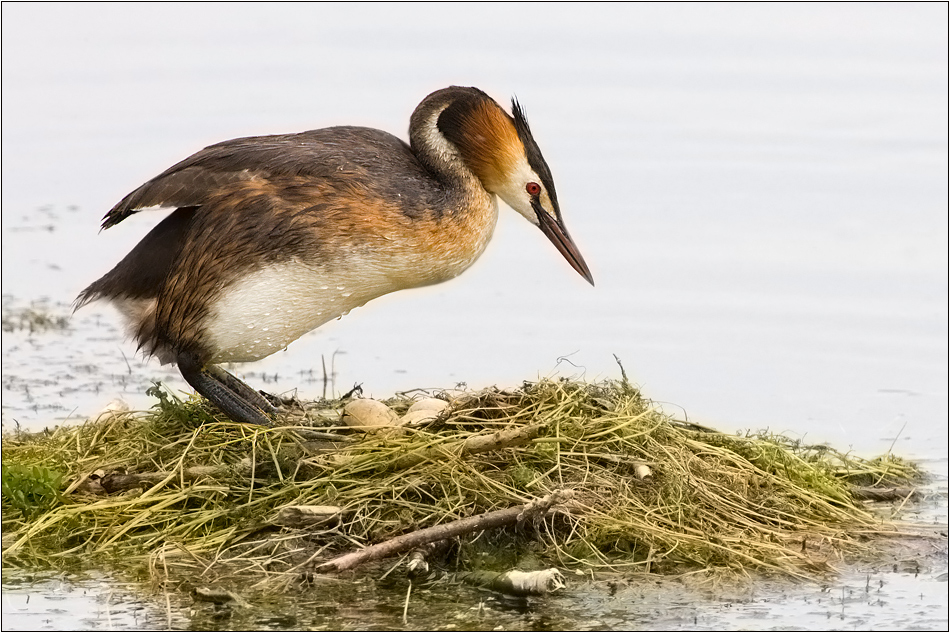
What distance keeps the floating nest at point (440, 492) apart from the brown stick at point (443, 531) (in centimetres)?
4

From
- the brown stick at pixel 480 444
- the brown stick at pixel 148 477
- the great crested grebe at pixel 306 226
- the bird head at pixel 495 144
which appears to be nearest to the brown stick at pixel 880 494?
the brown stick at pixel 480 444

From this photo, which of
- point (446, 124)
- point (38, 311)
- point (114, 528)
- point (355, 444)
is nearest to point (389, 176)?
point (446, 124)

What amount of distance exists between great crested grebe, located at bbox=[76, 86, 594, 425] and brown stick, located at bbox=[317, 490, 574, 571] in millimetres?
1365

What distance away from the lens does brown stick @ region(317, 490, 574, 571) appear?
23.8 feet

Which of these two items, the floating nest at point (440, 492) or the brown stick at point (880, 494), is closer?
the floating nest at point (440, 492)

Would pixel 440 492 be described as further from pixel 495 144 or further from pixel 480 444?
pixel 495 144

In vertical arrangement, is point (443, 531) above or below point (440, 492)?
below

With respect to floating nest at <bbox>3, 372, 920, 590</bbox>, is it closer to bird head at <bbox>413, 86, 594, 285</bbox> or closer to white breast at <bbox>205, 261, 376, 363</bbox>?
white breast at <bbox>205, 261, 376, 363</bbox>

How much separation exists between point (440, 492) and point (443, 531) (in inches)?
15.0

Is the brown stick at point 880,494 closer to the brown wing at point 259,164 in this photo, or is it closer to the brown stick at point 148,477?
the brown wing at point 259,164

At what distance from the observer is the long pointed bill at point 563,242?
8602 millimetres

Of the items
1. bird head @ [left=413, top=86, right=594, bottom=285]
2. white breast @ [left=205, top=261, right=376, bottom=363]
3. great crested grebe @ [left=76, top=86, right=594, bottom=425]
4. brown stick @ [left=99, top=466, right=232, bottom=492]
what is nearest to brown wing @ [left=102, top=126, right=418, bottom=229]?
great crested grebe @ [left=76, top=86, right=594, bottom=425]

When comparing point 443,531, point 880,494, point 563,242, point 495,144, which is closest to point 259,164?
point 495,144

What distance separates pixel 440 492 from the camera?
770 centimetres
